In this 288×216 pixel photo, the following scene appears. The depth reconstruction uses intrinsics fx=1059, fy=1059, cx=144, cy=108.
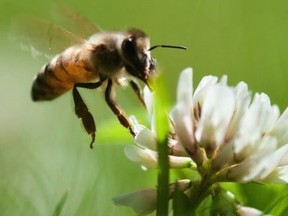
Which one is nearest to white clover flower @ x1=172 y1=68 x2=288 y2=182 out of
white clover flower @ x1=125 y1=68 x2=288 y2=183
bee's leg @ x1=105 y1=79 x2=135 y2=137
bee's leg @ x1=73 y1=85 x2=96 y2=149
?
white clover flower @ x1=125 y1=68 x2=288 y2=183

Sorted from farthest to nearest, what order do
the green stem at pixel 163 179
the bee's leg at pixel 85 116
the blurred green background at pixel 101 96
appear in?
the blurred green background at pixel 101 96, the bee's leg at pixel 85 116, the green stem at pixel 163 179

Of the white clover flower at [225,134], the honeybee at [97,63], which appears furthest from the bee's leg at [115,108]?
the white clover flower at [225,134]

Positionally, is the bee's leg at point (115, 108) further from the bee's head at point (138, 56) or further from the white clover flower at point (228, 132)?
the white clover flower at point (228, 132)

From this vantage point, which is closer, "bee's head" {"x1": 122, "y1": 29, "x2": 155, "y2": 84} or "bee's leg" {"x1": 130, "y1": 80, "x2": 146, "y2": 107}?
"bee's head" {"x1": 122, "y1": 29, "x2": 155, "y2": 84}

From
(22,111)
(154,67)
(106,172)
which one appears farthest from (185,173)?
(22,111)

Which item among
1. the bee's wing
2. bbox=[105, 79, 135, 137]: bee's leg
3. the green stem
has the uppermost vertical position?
the bee's wing

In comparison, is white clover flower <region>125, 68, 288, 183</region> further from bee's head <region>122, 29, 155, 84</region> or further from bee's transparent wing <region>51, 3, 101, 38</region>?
bee's transparent wing <region>51, 3, 101, 38</region>

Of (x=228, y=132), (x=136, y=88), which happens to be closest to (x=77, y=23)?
(x=136, y=88)
